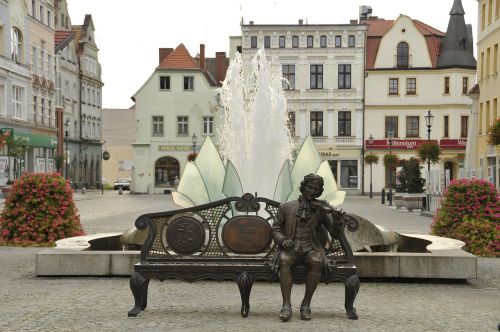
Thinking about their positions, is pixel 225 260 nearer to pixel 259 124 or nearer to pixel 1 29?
pixel 259 124

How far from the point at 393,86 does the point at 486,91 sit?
65.4ft

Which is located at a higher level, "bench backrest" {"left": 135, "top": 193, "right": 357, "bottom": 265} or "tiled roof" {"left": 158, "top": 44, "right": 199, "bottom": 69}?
"tiled roof" {"left": 158, "top": 44, "right": 199, "bottom": 69}

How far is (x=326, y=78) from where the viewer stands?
66.4 meters

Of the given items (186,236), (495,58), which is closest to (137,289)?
(186,236)

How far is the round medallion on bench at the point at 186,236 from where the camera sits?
27.5 ft

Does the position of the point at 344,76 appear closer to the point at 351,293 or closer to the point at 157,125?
the point at 157,125

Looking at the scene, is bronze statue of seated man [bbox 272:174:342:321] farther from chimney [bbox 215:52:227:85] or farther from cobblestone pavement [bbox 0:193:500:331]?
chimney [bbox 215:52:227:85]

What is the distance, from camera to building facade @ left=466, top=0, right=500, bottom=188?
Result: 143 ft

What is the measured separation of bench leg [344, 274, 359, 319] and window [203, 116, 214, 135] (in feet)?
196

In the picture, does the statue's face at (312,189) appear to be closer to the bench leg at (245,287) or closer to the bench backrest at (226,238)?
the bench backrest at (226,238)

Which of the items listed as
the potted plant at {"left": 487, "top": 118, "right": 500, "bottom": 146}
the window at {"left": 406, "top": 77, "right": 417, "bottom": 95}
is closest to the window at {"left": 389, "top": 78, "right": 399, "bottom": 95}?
the window at {"left": 406, "top": 77, "right": 417, "bottom": 95}

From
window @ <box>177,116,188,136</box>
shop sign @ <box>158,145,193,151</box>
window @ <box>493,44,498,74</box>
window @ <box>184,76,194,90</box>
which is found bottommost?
shop sign @ <box>158,145,193,151</box>

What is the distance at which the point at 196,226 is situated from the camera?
841cm

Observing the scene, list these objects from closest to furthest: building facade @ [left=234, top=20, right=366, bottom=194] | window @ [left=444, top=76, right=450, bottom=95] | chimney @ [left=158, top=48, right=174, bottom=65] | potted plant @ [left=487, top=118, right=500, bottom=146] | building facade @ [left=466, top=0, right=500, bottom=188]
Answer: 1. potted plant @ [left=487, top=118, right=500, bottom=146]
2. building facade @ [left=466, top=0, right=500, bottom=188]
3. window @ [left=444, top=76, right=450, bottom=95]
4. building facade @ [left=234, top=20, right=366, bottom=194]
5. chimney @ [left=158, top=48, right=174, bottom=65]
